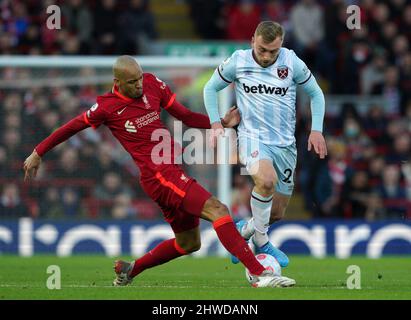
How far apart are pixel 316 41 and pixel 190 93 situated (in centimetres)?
434

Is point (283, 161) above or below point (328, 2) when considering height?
below

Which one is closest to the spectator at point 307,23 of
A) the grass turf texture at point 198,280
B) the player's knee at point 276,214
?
the grass turf texture at point 198,280

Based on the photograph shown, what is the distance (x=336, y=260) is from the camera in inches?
602

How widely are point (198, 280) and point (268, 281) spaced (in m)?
1.71

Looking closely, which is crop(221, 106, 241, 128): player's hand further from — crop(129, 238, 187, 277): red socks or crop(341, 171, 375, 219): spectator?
crop(341, 171, 375, 219): spectator

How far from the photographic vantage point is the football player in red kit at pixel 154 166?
9516 millimetres

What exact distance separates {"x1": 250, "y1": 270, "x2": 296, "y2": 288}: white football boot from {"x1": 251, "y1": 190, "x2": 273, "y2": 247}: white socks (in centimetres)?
81

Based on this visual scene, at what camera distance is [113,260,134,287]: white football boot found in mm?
10141

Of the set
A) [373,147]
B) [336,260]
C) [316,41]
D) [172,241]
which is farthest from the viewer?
[316,41]

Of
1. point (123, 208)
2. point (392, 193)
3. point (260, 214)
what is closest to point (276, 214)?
point (260, 214)

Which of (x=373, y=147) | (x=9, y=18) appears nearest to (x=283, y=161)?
(x=373, y=147)

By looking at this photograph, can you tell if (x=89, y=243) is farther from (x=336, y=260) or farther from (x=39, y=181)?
(x=336, y=260)

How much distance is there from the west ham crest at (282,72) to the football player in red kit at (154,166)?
80cm

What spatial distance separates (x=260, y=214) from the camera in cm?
1024
